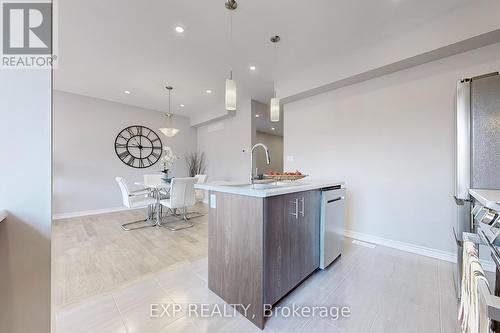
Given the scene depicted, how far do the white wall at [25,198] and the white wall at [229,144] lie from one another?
410 centimetres

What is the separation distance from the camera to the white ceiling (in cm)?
206

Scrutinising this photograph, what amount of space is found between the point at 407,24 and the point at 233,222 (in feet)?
9.71

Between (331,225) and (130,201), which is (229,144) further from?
(331,225)

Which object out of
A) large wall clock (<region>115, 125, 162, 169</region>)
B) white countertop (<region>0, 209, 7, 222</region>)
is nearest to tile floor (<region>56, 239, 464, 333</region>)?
white countertop (<region>0, 209, 7, 222</region>)

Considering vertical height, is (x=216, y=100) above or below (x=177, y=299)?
above

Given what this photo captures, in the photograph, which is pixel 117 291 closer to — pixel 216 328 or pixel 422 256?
pixel 216 328

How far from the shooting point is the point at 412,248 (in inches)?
101

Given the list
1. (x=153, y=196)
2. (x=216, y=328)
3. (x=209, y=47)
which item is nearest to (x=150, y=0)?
(x=209, y=47)

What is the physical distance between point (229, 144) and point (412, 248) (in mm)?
4308

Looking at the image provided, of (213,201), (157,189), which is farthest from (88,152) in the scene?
(213,201)

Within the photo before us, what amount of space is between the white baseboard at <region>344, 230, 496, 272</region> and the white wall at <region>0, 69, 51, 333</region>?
3398 millimetres

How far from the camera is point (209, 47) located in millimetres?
2768

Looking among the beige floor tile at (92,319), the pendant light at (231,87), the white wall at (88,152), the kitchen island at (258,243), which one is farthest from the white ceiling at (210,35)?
the beige floor tile at (92,319)

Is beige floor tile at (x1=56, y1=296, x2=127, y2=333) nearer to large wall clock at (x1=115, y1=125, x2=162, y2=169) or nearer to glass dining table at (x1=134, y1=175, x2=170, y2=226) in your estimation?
glass dining table at (x1=134, y1=175, x2=170, y2=226)
